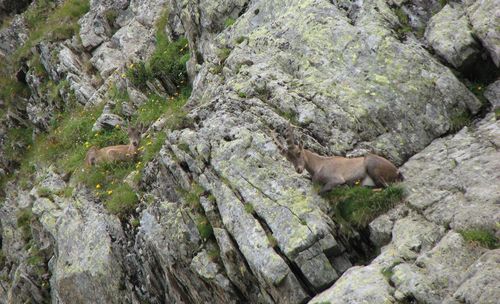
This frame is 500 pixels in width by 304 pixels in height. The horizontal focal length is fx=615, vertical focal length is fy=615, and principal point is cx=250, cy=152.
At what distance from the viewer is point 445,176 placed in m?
14.3

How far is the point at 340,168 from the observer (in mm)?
15578

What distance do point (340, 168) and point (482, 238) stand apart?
14.8 feet

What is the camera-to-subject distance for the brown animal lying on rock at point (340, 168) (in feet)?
49.2

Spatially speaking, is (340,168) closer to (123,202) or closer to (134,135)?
(123,202)

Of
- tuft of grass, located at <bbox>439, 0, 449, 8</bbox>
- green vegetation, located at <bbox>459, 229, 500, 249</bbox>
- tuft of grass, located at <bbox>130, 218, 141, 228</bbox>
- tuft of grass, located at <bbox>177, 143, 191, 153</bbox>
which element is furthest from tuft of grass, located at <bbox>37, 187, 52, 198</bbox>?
green vegetation, located at <bbox>459, 229, 500, 249</bbox>

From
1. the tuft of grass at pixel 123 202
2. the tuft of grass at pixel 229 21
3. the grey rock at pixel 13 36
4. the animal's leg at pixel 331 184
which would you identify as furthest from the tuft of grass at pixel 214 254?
the grey rock at pixel 13 36

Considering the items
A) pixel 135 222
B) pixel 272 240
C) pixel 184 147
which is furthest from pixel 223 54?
pixel 272 240

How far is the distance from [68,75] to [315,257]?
2122cm

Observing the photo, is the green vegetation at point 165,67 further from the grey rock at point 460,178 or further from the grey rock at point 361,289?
the grey rock at point 361,289

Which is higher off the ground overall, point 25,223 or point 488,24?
point 25,223

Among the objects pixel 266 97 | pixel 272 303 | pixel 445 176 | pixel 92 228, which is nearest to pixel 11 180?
pixel 92 228

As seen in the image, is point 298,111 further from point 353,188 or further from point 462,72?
point 462,72

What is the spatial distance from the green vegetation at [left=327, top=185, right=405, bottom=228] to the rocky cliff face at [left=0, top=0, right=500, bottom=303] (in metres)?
0.19

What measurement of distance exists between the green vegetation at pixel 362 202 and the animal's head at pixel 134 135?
10.3 meters
